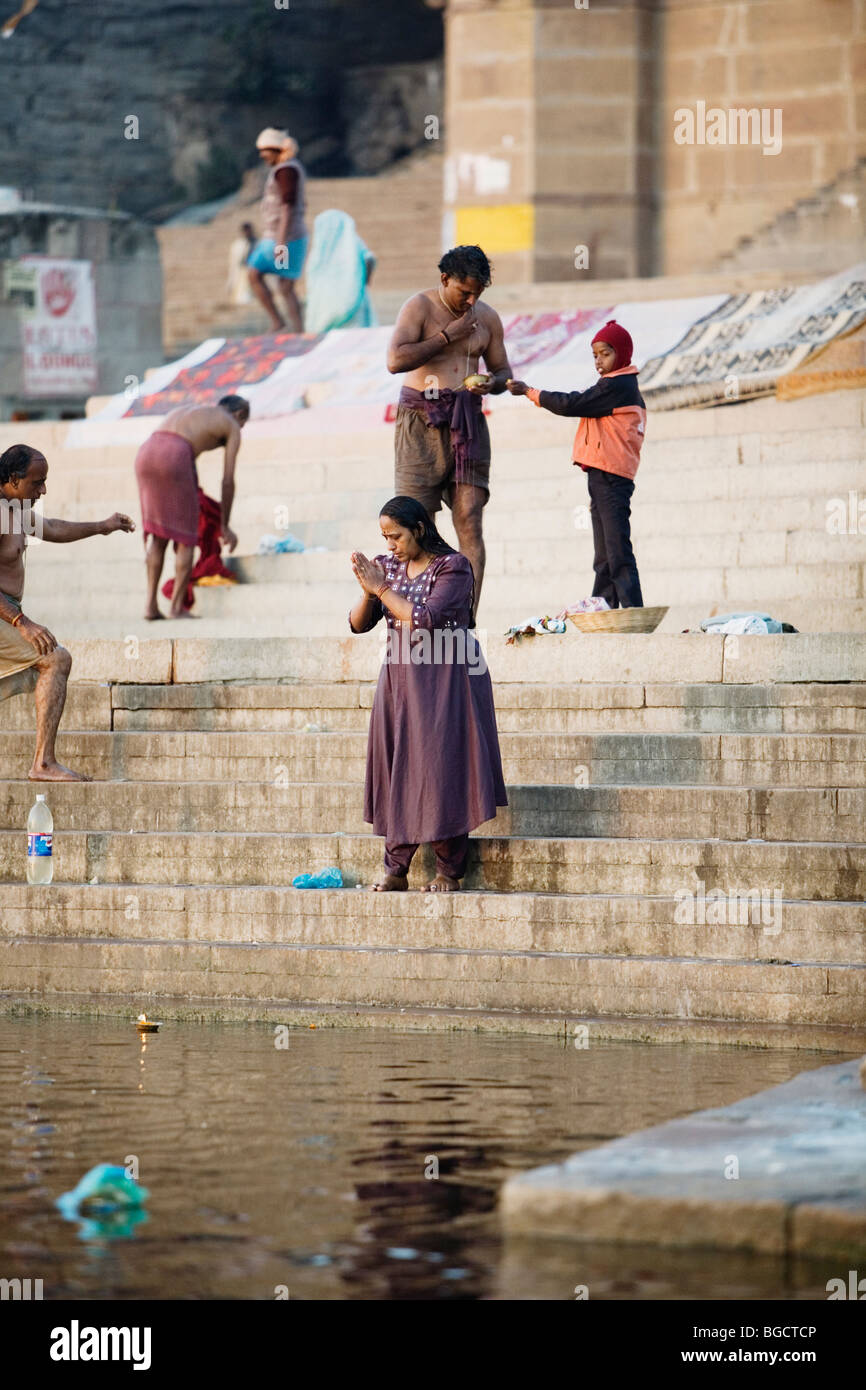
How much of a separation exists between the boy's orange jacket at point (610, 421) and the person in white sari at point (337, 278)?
31.0 feet

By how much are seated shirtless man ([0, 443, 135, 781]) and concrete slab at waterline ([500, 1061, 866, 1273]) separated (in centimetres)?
490

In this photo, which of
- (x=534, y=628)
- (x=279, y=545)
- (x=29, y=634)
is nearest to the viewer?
(x=29, y=634)

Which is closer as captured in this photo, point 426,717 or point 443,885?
point 426,717

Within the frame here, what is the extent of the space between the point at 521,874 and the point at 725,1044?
133 centimetres

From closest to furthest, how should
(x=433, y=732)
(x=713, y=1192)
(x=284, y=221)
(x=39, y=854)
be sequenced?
(x=713, y=1192), (x=433, y=732), (x=39, y=854), (x=284, y=221)

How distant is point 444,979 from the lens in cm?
812

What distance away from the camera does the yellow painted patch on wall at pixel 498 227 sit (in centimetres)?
2314

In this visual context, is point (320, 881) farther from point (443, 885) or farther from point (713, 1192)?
point (713, 1192)

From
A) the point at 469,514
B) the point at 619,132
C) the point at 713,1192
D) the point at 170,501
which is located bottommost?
the point at 713,1192

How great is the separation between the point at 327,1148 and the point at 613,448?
216 inches

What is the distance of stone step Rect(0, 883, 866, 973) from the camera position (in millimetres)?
7852

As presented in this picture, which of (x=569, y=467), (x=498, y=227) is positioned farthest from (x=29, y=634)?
(x=498, y=227)

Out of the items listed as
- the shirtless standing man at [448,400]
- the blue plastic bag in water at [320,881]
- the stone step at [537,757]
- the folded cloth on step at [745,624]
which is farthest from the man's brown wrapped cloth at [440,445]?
the blue plastic bag in water at [320,881]
